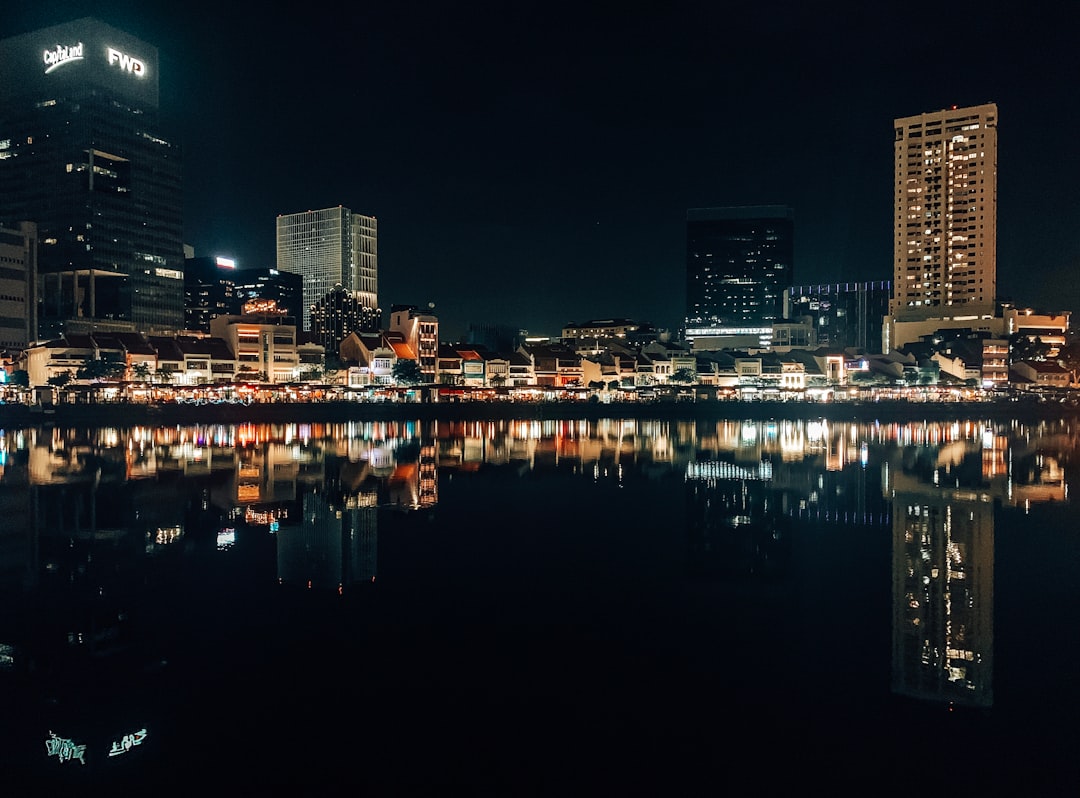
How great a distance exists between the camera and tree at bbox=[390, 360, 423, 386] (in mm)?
75438

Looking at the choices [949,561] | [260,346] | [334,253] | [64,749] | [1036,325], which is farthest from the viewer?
[334,253]

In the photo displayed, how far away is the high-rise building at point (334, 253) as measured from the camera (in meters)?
159

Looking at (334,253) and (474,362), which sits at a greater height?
(334,253)

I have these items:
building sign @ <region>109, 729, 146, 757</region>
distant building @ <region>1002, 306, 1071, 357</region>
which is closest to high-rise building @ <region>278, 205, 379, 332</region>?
distant building @ <region>1002, 306, 1071, 357</region>

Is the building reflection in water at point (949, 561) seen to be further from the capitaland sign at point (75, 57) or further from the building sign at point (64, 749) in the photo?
the capitaland sign at point (75, 57)

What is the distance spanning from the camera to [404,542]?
13.6 metres

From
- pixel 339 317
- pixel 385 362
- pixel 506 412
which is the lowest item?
pixel 506 412

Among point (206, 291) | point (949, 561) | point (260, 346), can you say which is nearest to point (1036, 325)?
point (260, 346)

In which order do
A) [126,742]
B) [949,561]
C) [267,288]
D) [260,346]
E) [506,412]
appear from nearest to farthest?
[126,742] < [949,561] < [506,412] < [260,346] < [267,288]

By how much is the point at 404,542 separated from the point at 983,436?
41071 mm

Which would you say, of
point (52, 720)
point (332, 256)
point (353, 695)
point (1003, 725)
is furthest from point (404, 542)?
point (332, 256)

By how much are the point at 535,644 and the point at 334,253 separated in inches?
6311

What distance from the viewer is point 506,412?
68.2 m

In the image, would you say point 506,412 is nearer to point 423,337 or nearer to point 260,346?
point 423,337
